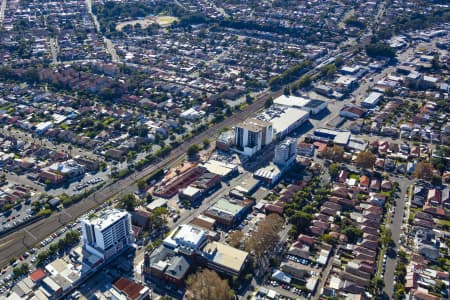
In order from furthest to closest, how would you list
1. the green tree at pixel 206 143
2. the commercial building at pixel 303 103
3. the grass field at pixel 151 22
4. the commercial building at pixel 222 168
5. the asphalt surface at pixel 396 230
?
1. the grass field at pixel 151 22
2. the commercial building at pixel 303 103
3. the green tree at pixel 206 143
4. the commercial building at pixel 222 168
5. the asphalt surface at pixel 396 230

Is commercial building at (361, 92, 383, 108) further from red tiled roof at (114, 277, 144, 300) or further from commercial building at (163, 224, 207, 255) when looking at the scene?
red tiled roof at (114, 277, 144, 300)

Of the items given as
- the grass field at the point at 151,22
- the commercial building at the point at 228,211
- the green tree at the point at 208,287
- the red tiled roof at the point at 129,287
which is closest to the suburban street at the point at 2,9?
the grass field at the point at 151,22

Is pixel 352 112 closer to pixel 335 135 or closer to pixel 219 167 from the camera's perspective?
pixel 335 135

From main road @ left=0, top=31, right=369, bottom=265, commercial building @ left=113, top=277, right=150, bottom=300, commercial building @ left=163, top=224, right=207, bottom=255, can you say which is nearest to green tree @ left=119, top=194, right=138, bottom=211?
main road @ left=0, top=31, right=369, bottom=265

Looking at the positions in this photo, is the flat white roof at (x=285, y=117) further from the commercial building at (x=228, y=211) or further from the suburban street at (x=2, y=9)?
the suburban street at (x=2, y=9)

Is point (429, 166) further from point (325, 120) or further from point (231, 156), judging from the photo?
point (231, 156)

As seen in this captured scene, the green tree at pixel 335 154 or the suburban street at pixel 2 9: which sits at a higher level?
the suburban street at pixel 2 9

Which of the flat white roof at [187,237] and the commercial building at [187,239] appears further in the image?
the flat white roof at [187,237]

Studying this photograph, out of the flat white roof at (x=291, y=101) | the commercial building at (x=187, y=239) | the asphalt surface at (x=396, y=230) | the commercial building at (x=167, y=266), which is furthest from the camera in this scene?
the flat white roof at (x=291, y=101)
